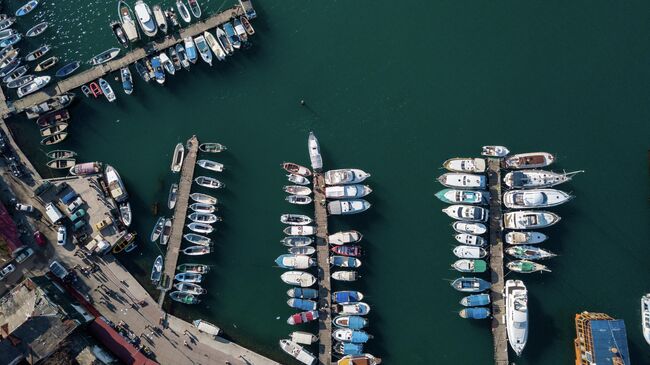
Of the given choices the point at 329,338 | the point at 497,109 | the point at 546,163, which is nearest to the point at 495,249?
the point at 546,163

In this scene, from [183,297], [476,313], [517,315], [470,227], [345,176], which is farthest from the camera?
[183,297]

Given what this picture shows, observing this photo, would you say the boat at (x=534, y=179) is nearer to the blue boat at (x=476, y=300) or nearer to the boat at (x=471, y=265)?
the boat at (x=471, y=265)

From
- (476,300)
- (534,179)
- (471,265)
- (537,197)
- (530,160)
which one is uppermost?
(530,160)

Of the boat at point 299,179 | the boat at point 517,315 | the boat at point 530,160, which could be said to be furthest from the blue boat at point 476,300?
the boat at point 299,179

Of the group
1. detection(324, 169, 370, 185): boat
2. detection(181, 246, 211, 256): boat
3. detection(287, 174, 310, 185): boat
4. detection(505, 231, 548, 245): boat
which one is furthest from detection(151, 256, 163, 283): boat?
detection(505, 231, 548, 245): boat

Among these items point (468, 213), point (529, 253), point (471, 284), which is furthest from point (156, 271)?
point (529, 253)

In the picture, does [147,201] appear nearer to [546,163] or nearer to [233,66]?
[233,66]

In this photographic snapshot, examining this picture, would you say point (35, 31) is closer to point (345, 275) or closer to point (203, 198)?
point (203, 198)
